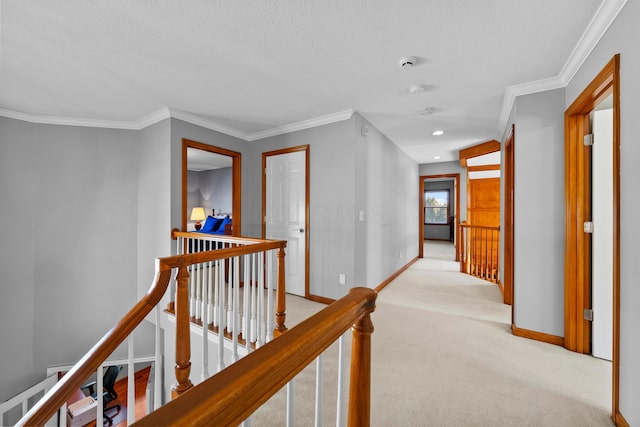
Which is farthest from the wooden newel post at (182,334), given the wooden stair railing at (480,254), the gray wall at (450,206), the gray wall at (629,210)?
the gray wall at (450,206)

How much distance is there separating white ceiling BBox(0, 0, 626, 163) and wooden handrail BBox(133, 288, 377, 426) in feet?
5.52

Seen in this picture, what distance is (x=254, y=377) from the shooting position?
0.47 meters

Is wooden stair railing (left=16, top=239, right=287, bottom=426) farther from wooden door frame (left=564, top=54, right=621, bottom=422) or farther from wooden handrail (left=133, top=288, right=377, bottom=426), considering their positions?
wooden door frame (left=564, top=54, right=621, bottom=422)

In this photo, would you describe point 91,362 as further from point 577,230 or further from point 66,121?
point 66,121

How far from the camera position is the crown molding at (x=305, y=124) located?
10.4 feet

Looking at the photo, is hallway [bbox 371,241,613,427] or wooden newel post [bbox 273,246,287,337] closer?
hallway [bbox 371,241,613,427]

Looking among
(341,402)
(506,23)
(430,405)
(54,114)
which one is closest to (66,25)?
(54,114)

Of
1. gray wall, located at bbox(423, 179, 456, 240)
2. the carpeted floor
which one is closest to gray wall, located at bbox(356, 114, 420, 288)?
the carpeted floor

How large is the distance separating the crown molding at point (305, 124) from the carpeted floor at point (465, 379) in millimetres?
2283

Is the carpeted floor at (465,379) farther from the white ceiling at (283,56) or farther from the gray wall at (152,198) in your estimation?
the white ceiling at (283,56)

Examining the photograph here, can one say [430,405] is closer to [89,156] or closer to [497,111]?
[497,111]

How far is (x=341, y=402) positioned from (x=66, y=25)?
2.58m

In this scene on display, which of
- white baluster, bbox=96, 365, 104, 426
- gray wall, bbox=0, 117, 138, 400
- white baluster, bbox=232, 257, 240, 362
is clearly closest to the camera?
white baluster, bbox=96, 365, 104, 426

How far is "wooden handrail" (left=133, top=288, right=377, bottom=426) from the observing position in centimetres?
38
